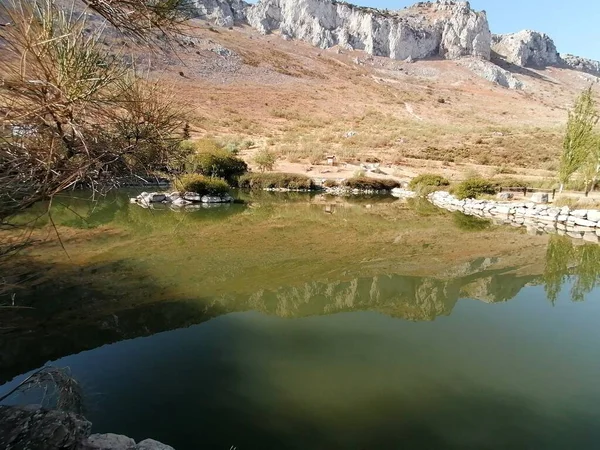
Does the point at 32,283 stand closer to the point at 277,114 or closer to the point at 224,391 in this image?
the point at 224,391

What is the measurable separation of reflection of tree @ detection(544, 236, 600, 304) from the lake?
7 centimetres

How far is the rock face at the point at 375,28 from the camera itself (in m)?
75.9

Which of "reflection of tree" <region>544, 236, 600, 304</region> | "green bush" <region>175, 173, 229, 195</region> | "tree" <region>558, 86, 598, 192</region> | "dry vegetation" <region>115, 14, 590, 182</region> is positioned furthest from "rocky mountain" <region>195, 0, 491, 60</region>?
"reflection of tree" <region>544, 236, 600, 304</region>

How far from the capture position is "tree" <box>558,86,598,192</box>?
1602 centimetres

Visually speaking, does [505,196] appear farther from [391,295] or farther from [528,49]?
[528,49]

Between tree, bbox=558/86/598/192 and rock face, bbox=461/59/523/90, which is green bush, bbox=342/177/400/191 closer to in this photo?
tree, bbox=558/86/598/192

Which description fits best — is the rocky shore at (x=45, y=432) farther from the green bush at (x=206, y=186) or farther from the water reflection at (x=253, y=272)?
the green bush at (x=206, y=186)

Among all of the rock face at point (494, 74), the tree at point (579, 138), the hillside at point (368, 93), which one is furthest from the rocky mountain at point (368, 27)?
the tree at point (579, 138)

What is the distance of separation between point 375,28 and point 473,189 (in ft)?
228

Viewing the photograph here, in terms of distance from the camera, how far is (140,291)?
6.51 meters

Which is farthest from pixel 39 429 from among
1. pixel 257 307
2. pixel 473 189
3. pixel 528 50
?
pixel 528 50

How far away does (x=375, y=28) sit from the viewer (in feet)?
255

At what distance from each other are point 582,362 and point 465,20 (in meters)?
92.3

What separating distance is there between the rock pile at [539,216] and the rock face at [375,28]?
6657 centimetres
